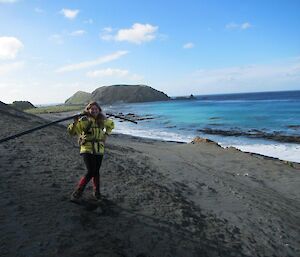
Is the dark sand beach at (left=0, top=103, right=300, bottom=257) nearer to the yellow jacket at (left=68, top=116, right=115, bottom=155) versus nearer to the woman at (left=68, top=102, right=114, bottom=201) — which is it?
the woman at (left=68, top=102, right=114, bottom=201)

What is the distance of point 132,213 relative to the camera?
25.0 ft

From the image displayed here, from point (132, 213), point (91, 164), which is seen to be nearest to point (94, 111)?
point (91, 164)

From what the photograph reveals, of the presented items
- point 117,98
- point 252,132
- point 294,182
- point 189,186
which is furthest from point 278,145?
point 117,98

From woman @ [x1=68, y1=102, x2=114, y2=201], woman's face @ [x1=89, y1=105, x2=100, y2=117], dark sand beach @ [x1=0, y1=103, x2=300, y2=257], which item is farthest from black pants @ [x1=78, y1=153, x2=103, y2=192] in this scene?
woman's face @ [x1=89, y1=105, x2=100, y2=117]

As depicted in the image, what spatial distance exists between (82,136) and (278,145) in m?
25.5

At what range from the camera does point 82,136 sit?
7426 millimetres

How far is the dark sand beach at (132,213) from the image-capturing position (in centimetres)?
621

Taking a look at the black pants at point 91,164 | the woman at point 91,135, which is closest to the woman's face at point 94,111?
the woman at point 91,135

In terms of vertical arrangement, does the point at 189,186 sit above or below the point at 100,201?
below

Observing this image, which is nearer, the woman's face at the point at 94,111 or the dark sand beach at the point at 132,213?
the dark sand beach at the point at 132,213

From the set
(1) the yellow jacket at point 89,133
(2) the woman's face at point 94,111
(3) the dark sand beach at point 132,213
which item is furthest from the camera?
(2) the woman's face at point 94,111

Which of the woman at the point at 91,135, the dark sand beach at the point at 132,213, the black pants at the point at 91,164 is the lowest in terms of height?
the dark sand beach at the point at 132,213

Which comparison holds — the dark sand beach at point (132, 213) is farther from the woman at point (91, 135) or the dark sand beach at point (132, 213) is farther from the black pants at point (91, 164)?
the woman at point (91, 135)

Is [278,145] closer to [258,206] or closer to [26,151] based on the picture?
[258,206]
